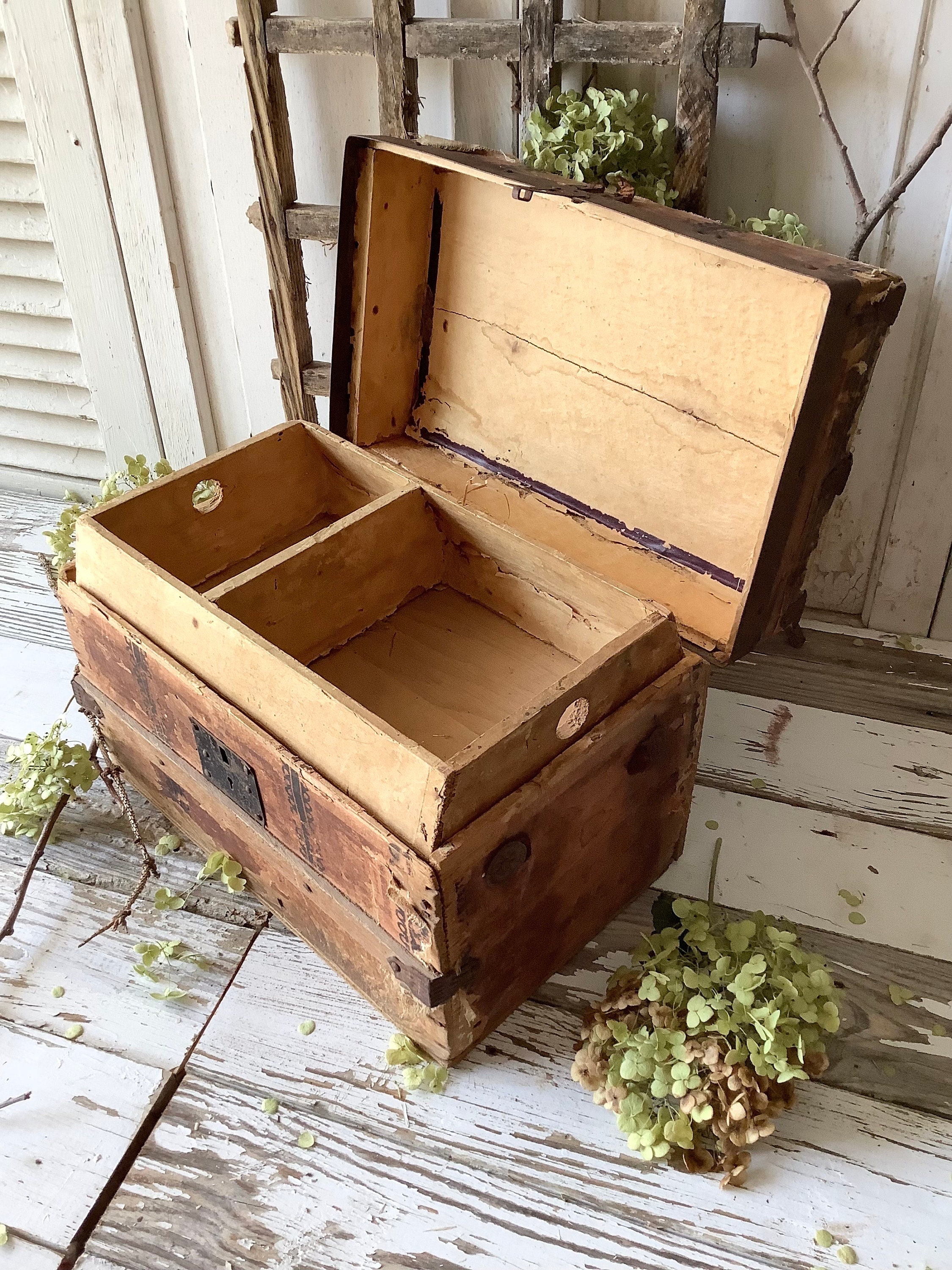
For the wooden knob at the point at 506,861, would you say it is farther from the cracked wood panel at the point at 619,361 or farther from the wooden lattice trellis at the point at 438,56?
the wooden lattice trellis at the point at 438,56

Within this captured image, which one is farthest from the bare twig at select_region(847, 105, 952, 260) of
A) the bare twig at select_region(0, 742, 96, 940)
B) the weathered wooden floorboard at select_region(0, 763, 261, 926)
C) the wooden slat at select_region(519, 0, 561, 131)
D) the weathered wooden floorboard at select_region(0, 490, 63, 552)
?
the weathered wooden floorboard at select_region(0, 490, 63, 552)

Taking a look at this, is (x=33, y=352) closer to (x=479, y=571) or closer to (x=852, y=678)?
(x=479, y=571)

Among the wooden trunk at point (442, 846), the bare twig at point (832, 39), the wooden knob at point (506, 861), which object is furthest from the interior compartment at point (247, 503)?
the bare twig at point (832, 39)

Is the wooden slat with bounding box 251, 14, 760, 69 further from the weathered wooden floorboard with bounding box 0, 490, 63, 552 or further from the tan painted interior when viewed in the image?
the weathered wooden floorboard with bounding box 0, 490, 63, 552

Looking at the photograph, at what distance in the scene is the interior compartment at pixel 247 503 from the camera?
123cm

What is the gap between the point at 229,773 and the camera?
1050mm

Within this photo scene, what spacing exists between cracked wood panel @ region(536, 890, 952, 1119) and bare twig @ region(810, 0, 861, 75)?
93cm

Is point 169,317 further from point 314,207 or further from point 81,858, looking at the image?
point 81,858

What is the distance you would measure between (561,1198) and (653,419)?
819 millimetres

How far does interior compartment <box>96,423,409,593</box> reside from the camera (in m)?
1.23

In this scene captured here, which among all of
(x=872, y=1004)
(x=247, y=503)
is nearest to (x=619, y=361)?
(x=247, y=503)

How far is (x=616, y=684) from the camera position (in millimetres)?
963

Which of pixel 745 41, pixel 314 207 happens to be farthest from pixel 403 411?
pixel 745 41

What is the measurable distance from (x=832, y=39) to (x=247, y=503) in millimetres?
A: 850
